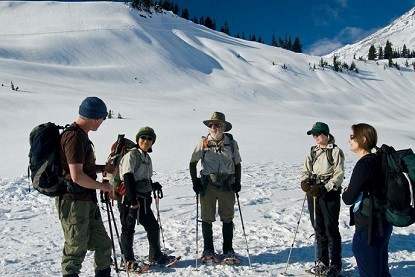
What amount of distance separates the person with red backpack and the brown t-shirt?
2781 mm

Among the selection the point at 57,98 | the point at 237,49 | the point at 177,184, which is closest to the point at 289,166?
the point at 177,184

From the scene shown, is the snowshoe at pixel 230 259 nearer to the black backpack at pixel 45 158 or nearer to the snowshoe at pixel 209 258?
the snowshoe at pixel 209 258

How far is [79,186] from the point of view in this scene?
4.45 metres

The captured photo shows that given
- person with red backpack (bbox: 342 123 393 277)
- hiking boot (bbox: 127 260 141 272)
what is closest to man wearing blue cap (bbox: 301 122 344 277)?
person with red backpack (bbox: 342 123 393 277)

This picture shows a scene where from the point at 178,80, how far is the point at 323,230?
4335 centimetres

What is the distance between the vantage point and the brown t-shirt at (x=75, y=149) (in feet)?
13.9

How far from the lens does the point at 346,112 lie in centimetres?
4788

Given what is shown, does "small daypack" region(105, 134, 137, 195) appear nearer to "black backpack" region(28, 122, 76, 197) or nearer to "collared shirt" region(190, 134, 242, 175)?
"collared shirt" region(190, 134, 242, 175)

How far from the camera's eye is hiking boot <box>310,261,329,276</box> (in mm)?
5570

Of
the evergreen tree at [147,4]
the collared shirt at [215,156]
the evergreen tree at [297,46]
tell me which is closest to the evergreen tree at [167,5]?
the evergreen tree at [147,4]

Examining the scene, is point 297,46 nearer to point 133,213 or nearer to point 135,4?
point 135,4

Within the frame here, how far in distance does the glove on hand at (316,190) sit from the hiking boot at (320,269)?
0.98 metres

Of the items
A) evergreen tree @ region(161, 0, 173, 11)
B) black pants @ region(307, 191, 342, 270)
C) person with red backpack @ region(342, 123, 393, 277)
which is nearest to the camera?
person with red backpack @ region(342, 123, 393, 277)

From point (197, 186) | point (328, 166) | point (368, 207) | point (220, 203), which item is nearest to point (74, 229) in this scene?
point (197, 186)
